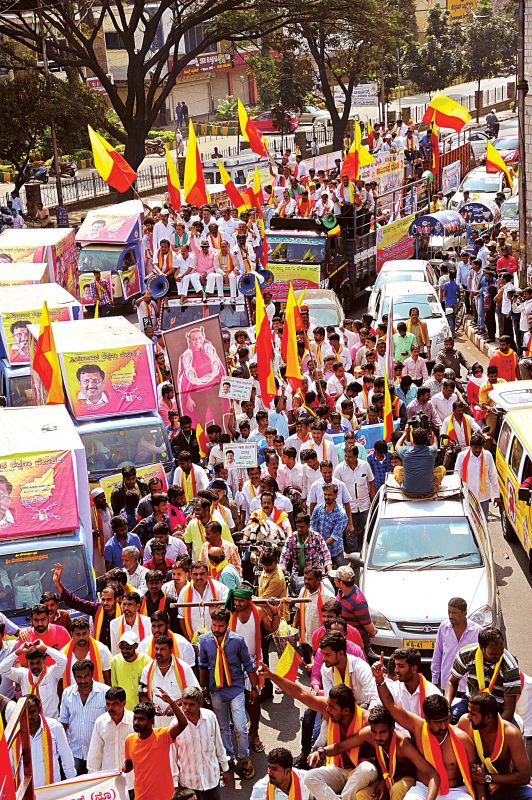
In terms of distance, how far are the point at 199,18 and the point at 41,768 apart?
118 feet

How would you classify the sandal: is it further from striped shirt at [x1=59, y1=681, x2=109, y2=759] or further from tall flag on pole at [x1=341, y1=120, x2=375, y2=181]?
tall flag on pole at [x1=341, y1=120, x2=375, y2=181]

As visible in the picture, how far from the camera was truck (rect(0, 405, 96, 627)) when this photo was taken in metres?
11.6

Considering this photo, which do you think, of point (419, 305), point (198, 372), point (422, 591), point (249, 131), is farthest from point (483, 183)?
point (422, 591)

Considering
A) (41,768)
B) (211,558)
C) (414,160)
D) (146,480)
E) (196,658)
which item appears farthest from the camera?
(414,160)

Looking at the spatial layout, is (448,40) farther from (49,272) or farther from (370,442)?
(370,442)

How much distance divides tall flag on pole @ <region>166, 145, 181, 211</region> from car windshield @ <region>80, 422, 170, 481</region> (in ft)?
40.4

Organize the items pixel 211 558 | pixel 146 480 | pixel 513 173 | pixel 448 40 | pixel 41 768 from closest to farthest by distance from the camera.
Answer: pixel 41 768
pixel 211 558
pixel 146 480
pixel 513 173
pixel 448 40

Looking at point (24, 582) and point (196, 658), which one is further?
point (24, 582)

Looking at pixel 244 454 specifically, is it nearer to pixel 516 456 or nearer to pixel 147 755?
pixel 516 456

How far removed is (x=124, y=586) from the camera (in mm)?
10875

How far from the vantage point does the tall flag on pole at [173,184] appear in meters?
26.8

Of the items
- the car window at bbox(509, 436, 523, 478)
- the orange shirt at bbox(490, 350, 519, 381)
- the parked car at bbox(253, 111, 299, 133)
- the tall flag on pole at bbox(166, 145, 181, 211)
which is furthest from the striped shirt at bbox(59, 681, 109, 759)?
the parked car at bbox(253, 111, 299, 133)

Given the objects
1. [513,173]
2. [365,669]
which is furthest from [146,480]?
[513,173]

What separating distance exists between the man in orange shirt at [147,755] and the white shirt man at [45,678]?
4.55 feet
